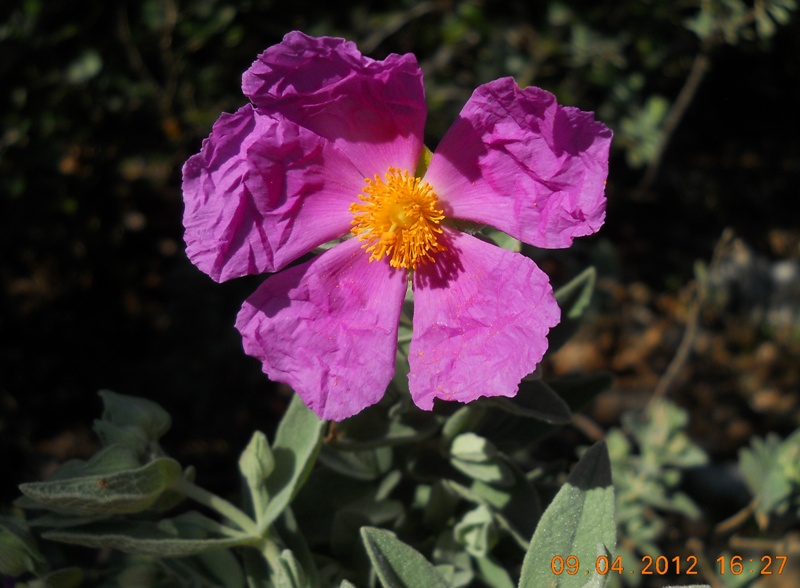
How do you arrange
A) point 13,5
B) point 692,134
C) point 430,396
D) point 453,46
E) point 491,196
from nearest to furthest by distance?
point 430,396 < point 491,196 < point 13,5 < point 453,46 < point 692,134

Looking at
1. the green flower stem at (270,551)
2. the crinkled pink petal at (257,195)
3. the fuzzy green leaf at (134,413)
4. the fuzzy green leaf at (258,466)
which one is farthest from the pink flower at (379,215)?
the green flower stem at (270,551)

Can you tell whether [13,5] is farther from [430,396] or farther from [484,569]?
[484,569]

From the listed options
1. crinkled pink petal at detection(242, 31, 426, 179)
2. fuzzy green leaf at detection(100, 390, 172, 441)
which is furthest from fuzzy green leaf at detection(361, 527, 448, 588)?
crinkled pink petal at detection(242, 31, 426, 179)

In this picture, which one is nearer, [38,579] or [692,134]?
[38,579]

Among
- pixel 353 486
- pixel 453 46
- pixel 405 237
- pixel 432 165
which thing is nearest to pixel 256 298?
pixel 405 237

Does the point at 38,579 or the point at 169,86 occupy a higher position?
the point at 169,86

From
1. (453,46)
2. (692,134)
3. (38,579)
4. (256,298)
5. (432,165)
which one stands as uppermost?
(432,165)

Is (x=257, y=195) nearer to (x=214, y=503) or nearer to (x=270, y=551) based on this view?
(x=214, y=503)
